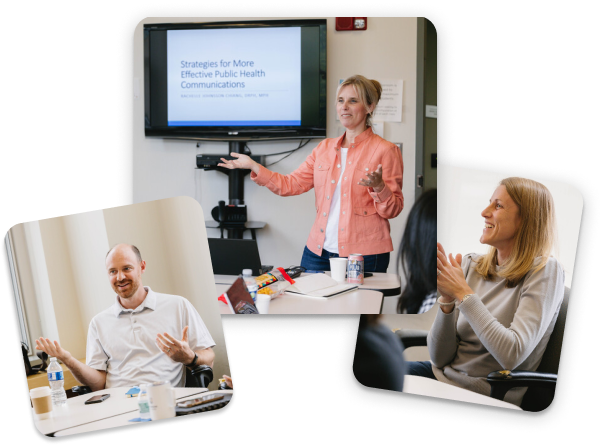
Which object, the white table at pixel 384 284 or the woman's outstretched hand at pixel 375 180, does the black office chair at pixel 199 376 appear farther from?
the woman's outstretched hand at pixel 375 180

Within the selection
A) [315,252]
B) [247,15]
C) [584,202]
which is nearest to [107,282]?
[315,252]

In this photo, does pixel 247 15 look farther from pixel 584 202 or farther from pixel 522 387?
pixel 522 387

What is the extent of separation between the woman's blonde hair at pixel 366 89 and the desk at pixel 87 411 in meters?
1.27

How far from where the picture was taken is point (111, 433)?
193cm

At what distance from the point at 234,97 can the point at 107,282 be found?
0.80 m

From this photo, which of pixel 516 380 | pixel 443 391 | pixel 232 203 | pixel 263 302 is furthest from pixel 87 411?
pixel 516 380

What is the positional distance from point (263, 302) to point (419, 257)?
60 cm

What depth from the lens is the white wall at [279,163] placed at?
2086 mm

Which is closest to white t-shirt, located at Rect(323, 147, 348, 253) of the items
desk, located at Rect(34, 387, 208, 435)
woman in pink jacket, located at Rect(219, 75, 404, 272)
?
woman in pink jacket, located at Rect(219, 75, 404, 272)

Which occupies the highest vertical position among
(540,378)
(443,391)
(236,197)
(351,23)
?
(351,23)

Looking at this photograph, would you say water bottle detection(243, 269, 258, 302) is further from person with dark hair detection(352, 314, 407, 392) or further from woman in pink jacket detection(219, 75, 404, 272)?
person with dark hair detection(352, 314, 407, 392)

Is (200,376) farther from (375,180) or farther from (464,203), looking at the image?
(464,203)

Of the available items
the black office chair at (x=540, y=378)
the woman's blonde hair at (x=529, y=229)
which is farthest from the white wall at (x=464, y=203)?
the black office chair at (x=540, y=378)

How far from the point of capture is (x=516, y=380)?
6.60 feet
